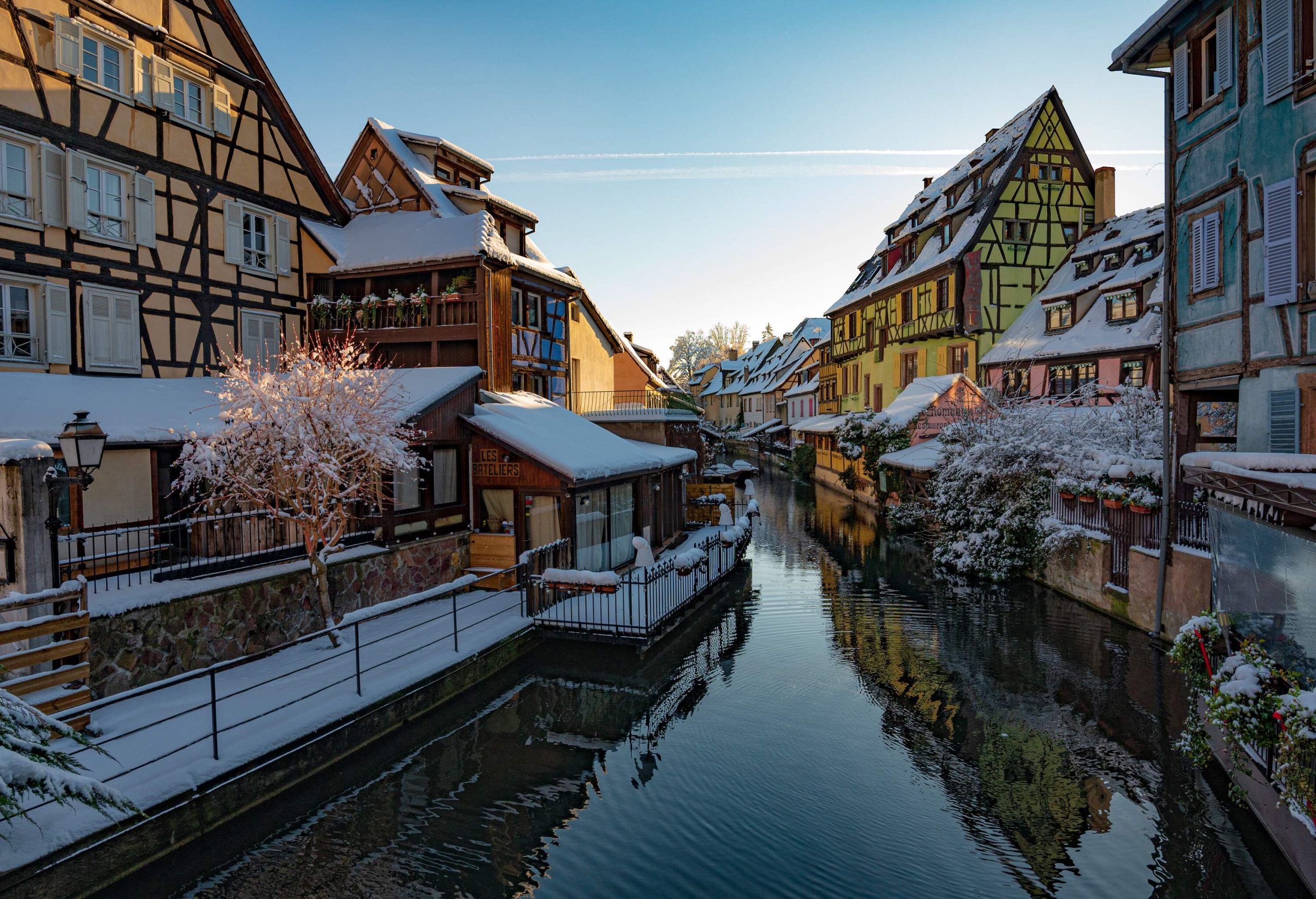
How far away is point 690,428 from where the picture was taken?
80.3 feet

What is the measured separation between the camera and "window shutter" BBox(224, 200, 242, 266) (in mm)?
17062

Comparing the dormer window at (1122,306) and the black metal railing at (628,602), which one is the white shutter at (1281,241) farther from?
the dormer window at (1122,306)

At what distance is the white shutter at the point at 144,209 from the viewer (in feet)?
49.8

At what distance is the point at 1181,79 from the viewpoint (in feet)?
39.1

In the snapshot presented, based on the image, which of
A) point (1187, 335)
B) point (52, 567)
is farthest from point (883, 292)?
point (52, 567)

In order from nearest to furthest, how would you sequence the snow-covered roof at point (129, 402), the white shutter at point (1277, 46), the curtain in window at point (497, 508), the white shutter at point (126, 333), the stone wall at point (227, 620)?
the stone wall at point (227, 620), the white shutter at point (1277, 46), the snow-covered roof at point (129, 402), the white shutter at point (126, 333), the curtain in window at point (497, 508)

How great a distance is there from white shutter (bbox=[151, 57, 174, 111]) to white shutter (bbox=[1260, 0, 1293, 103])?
20641mm

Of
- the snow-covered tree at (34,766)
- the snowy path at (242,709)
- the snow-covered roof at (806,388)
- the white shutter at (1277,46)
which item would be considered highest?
the white shutter at (1277,46)

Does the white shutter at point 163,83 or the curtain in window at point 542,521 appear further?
the curtain in window at point 542,521

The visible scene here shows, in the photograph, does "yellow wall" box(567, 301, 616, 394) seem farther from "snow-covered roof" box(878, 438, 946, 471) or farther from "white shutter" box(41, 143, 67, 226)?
"white shutter" box(41, 143, 67, 226)

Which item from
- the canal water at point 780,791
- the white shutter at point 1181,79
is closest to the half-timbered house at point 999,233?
the white shutter at point 1181,79

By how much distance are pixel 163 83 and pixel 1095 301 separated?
31498mm

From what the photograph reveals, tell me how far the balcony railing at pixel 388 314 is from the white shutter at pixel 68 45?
689 centimetres

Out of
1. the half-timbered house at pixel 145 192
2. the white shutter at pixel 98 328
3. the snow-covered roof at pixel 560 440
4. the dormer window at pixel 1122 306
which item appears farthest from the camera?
the dormer window at pixel 1122 306
